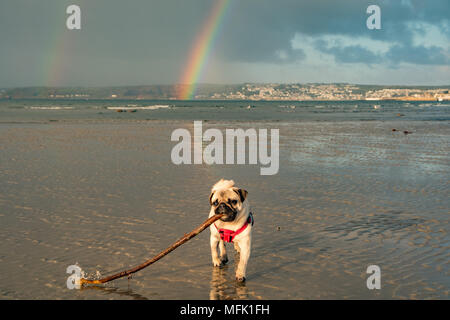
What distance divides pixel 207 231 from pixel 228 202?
8.34 ft

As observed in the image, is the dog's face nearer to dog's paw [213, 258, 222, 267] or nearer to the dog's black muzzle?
the dog's black muzzle

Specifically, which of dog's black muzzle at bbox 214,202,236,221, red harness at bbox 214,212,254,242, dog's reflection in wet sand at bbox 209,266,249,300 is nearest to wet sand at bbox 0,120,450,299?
dog's reflection in wet sand at bbox 209,266,249,300

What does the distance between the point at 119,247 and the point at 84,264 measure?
858 mm

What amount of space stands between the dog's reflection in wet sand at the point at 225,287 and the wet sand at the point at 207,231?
0.01 metres

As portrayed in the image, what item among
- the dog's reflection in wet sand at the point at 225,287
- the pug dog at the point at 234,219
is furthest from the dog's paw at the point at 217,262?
the pug dog at the point at 234,219

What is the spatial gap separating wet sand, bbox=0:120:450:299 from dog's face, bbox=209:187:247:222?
38.7 inches

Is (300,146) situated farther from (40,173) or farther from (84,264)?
(84,264)

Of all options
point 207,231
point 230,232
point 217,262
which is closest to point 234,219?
point 230,232

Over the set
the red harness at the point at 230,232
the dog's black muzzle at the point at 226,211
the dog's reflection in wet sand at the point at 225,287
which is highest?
the dog's black muzzle at the point at 226,211

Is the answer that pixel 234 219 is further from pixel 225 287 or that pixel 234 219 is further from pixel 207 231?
pixel 207 231

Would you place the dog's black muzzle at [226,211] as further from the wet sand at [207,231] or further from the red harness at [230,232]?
the wet sand at [207,231]

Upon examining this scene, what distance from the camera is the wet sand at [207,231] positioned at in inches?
245

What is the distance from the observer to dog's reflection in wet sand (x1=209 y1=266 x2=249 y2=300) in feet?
19.6

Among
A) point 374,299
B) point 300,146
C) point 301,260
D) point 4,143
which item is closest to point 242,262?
point 301,260
